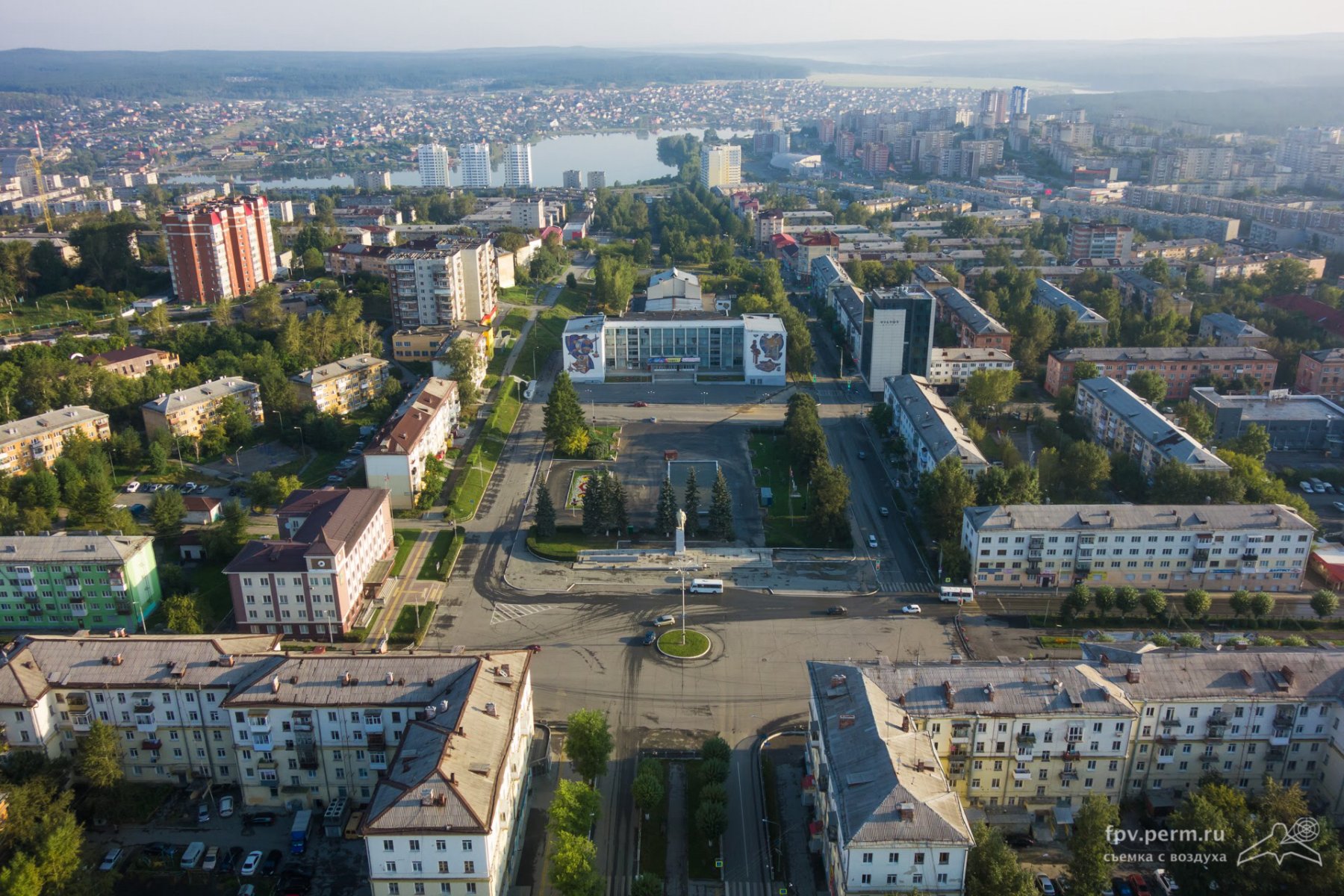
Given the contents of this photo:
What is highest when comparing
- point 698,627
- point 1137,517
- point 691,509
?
point 1137,517

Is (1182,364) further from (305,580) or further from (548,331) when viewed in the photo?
(305,580)

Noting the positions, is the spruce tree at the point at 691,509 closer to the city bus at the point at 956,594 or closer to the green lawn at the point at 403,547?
the city bus at the point at 956,594

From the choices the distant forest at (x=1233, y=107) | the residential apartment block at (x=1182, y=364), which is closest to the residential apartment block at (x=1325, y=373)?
the residential apartment block at (x=1182, y=364)

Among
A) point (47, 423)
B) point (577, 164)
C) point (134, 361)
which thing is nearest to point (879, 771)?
point (47, 423)

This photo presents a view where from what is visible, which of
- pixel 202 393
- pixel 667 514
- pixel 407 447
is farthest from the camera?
pixel 202 393

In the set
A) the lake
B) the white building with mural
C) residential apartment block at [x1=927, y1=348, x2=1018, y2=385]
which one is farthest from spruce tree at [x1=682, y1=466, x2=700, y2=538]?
the lake

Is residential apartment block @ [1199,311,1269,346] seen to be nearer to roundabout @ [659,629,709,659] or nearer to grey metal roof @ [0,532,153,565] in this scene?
roundabout @ [659,629,709,659]

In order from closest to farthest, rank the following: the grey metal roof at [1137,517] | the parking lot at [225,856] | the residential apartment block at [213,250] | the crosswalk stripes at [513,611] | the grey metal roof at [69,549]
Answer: the parking lot at [225,856]
the grey metal roof at [69,549]
the crosswalk stripes at [513,611]
the grey metal roof at [1137,517]
the residential apartment block at [213,250]
